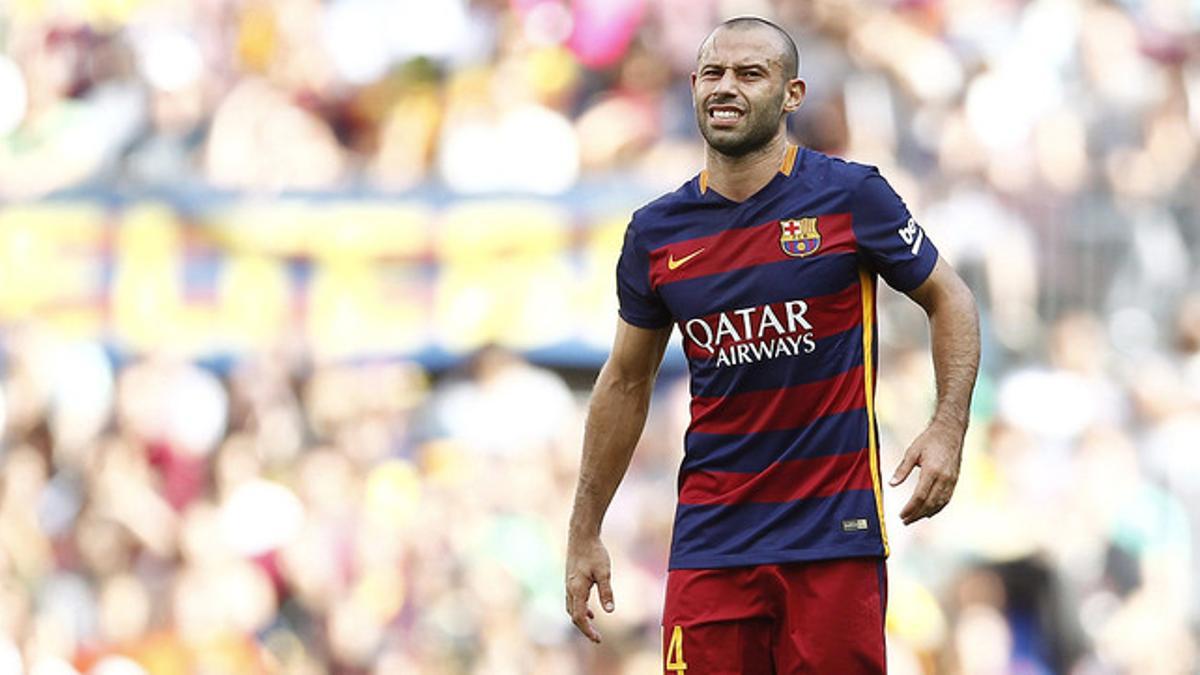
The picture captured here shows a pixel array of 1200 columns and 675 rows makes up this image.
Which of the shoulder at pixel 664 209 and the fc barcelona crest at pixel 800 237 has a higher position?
the shoulder at pixel 664 209

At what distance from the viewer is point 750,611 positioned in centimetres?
479

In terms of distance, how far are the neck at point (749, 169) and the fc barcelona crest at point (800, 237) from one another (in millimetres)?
136

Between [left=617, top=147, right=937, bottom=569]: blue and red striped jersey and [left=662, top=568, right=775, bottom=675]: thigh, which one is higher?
[left=617, top=147, right=937, bottom=569]: blue and red striped jersey

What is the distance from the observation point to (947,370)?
4.79 meters

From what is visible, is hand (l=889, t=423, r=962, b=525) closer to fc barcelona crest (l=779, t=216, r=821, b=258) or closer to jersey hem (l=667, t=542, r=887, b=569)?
jersey hem (l=667, t=542, r=887, b=569)

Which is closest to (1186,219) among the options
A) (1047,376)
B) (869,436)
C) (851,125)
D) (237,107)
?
(1047,376)

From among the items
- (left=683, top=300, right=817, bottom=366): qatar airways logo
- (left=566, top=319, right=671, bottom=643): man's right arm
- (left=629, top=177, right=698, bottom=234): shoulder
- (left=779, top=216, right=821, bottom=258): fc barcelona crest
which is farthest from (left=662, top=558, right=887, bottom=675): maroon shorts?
(left=629, top=177, right=698, bottom=234): shoulder

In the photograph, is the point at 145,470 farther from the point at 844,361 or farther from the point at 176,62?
the point at 844,361

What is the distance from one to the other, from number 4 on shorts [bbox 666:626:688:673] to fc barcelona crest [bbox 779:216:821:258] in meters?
0.92

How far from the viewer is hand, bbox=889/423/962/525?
4.54m

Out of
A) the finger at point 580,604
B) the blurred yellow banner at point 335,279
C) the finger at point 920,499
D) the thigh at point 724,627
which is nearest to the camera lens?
the finger at point 920,499

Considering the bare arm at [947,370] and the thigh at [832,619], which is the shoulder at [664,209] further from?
the thigh at [832,619]

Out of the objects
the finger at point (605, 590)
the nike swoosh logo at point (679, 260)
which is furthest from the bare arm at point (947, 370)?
the finger at point (605, 590)

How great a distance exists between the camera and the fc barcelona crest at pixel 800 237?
482 cm
